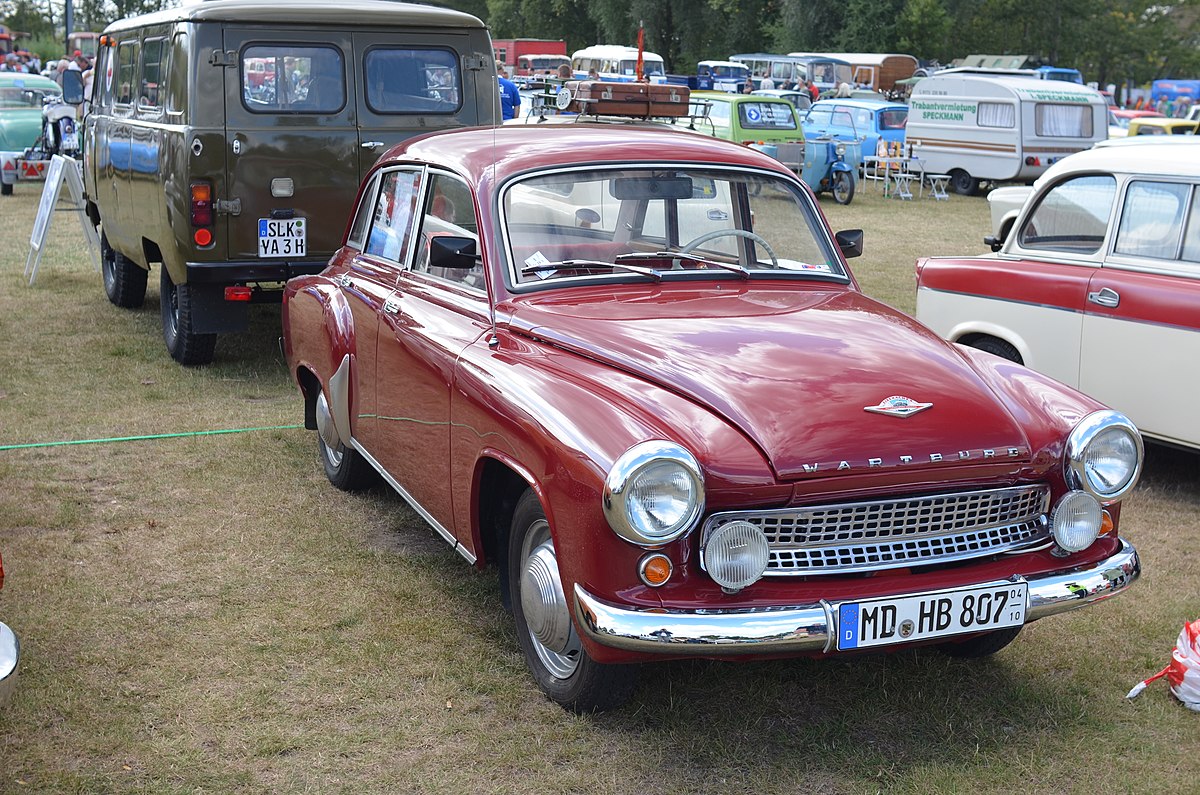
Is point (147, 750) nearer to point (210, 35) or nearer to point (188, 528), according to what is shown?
point (188, 528)

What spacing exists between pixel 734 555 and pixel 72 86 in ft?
31.5

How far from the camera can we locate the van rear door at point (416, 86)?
832 cm

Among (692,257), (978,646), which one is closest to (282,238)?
(692,257)

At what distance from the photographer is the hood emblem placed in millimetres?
3627

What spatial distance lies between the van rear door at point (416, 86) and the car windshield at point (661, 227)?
152 inches

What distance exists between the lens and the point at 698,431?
3508 millimetres

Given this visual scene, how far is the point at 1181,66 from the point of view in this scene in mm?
58219

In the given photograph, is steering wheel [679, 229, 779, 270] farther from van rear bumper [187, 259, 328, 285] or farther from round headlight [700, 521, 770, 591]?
van rear bumper [187, 259, 328, 285]

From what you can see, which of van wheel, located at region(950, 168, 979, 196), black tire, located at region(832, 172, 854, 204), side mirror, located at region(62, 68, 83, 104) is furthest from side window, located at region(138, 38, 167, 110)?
van wheel, located at region(950, 168, 979, 196)

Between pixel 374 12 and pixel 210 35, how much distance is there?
3.50 feet

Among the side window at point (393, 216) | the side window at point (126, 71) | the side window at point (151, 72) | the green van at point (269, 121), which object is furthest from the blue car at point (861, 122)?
the side window at point (393, 216)

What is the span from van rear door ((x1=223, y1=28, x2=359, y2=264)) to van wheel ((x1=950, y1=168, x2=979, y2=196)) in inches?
716

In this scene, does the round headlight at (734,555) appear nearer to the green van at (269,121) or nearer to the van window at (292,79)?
the green van at (269,121)

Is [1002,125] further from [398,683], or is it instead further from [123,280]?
[398,683]
